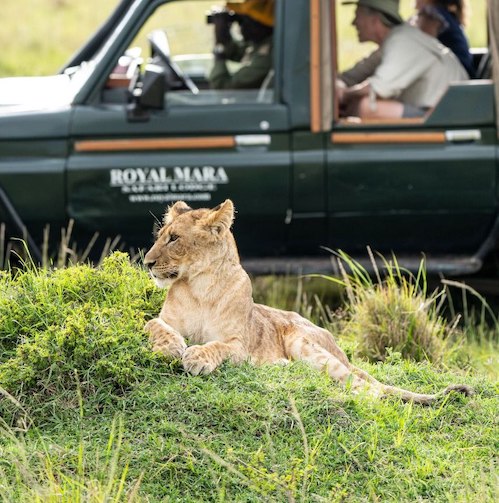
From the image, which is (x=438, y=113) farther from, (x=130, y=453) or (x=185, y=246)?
(x=130, y=453)

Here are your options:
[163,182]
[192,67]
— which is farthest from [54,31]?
[163,182]

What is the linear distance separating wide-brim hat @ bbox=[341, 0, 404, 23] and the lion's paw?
345cm

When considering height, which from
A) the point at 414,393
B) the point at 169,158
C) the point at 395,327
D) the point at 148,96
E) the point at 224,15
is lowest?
the point at 395,327

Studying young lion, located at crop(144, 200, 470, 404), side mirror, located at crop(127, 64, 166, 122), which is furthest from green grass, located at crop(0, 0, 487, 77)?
young lion, located at crop(144, 200, 470, 404)

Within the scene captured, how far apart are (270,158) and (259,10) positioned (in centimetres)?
91

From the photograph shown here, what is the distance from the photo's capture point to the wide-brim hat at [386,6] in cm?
710

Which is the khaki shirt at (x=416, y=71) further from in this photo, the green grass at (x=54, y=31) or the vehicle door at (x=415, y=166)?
the green grass at (x=54, y=31)

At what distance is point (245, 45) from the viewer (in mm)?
7289

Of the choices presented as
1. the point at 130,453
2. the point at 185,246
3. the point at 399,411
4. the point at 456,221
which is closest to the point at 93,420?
the point at 130,453

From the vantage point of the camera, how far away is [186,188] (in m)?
6.64

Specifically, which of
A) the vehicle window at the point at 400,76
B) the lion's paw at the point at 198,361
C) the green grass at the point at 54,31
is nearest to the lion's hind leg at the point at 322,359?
the lion's paw at the point at 198,361

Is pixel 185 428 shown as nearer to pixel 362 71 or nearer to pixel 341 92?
pixel 341 92

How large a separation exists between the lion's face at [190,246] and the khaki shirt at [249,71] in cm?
278

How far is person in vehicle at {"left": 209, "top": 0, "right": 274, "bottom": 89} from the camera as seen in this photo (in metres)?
7.03
